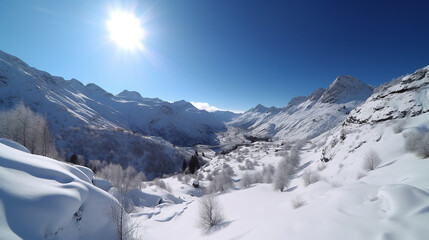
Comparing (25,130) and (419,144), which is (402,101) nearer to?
(419,144)

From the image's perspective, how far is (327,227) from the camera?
13.9 ft

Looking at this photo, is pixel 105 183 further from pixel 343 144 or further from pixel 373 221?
pixel 343 144

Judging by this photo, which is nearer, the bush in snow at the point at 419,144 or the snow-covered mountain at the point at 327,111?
the bush in snow at the point at 419,144

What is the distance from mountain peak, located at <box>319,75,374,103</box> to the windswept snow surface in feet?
596

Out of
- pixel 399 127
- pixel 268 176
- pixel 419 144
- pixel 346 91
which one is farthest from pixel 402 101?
pixel 346 91

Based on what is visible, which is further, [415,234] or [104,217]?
[104,217]

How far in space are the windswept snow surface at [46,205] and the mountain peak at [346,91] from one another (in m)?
182

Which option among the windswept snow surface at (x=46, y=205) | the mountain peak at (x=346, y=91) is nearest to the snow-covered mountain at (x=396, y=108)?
the windswept snow surface at (x=46, y=205)

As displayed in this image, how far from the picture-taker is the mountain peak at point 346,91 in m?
144

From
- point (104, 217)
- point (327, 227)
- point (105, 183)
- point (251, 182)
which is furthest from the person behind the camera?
point (251, 182)

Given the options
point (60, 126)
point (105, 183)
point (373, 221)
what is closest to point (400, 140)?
point (373, 221)

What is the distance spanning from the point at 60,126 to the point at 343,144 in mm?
126063

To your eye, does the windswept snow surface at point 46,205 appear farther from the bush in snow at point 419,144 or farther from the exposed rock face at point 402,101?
the exposed rock face at point 402,101

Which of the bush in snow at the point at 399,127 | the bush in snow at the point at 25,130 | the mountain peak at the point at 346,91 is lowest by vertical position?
the bush in snow at the point at 399,127
